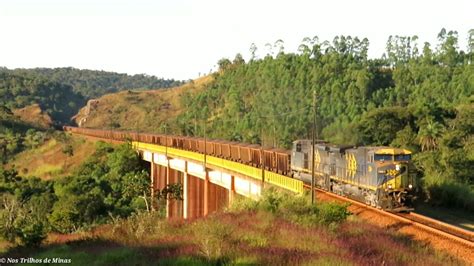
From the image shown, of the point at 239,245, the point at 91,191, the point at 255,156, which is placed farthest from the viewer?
the point at 91,191

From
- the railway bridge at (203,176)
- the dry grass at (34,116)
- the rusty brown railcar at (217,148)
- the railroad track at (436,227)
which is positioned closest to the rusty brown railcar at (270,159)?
the railway bridge at (203,176)

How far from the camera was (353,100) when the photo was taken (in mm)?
120938

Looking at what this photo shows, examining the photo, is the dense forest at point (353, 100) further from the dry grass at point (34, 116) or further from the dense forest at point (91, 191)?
the dry grass at point (34, 116)

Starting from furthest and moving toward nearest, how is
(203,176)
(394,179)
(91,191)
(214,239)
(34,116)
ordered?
(34,116) → (91,191) → (203,176) → (394,179) → (214,239)

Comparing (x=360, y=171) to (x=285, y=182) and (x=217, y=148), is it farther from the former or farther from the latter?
(x=217, y=148)

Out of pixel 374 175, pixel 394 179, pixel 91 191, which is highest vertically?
pixel 374 175

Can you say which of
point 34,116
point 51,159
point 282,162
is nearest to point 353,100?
point 51,159

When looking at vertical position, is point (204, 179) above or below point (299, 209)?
below

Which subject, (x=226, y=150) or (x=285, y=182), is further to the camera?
(x=226, y=150)

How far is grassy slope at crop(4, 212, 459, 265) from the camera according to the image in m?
14.9

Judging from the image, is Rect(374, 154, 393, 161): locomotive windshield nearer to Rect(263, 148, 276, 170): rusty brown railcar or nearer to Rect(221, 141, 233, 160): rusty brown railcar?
Rect(263, 148, 276, 170): rusty brown railcar

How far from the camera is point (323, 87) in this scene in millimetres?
131375

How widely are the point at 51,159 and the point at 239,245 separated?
95.5m

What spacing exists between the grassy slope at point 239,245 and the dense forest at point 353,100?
31.6 meters
